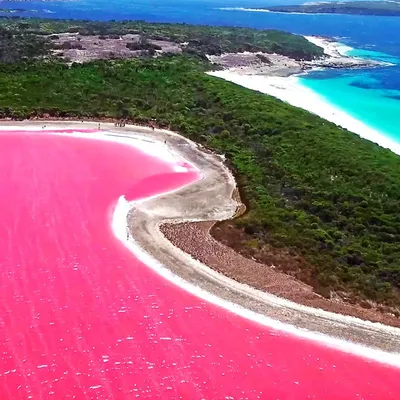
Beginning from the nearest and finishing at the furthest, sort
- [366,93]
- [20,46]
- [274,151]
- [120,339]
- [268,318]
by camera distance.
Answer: [120,339]
[268,318]
[274,151]
[20,46]
[366,93]

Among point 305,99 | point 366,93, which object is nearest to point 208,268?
point 305,99

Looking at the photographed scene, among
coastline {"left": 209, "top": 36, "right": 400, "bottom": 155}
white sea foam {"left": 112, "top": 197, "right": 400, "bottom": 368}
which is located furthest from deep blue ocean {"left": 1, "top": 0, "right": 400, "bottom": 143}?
white sea foam {"left": 112, "top": 197, "right": 400, "bottom": 368}

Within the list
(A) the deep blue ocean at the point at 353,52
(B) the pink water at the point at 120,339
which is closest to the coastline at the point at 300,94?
(A) the deep blue ocean at the point at 353,52

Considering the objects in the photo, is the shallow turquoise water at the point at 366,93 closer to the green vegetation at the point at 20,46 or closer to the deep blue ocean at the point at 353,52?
the deep blue ocean at the point at 353,52

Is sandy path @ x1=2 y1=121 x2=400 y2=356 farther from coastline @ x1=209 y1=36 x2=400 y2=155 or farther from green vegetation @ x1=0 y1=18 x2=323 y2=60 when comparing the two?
green vegetation @ x1=0 y1=18 x2=323 y2=60

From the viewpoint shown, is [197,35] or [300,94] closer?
[300,94]

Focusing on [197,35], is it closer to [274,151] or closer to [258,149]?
[258,149]

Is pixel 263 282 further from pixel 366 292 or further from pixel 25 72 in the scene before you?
pixel 25 72
